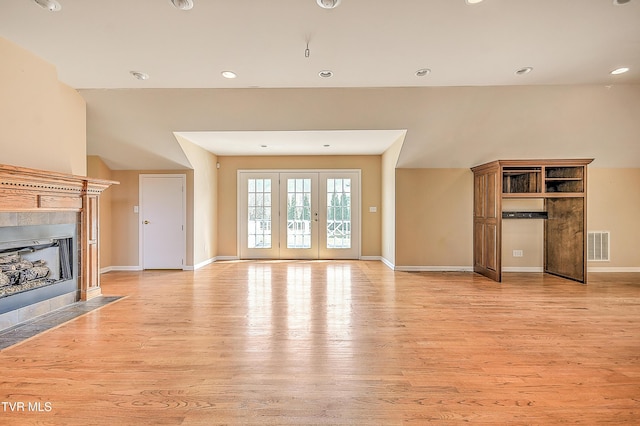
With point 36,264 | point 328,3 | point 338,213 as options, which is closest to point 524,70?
point 328,3

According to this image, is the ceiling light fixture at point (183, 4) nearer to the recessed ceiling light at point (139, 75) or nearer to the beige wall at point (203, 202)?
the recessed ceiling light at point (139, 75)

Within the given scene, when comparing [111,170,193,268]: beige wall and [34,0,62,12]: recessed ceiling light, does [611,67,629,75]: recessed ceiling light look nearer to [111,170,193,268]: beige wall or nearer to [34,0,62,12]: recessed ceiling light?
[34,0,62,12]: recessed ceiling light

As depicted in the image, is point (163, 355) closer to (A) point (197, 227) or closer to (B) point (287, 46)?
(B) point (287, 46)

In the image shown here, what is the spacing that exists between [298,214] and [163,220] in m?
2.70

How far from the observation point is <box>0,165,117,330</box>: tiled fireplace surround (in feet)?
9.70

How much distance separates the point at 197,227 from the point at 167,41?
3800 mm

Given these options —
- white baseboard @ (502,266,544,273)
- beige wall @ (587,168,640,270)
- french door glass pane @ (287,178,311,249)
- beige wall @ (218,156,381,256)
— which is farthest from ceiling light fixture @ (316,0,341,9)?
beige wall @ (587,168,640,270)

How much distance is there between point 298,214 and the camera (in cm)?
712

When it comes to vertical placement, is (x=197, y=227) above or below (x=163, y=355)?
above

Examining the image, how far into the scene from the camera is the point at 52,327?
3025 mm

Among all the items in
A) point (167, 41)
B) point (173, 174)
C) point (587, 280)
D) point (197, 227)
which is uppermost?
point (167, 41)

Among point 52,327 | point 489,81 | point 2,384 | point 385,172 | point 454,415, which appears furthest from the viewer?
point 385,172

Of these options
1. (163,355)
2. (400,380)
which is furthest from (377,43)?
(163,355)

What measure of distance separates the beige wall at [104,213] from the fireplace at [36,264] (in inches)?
87.0
